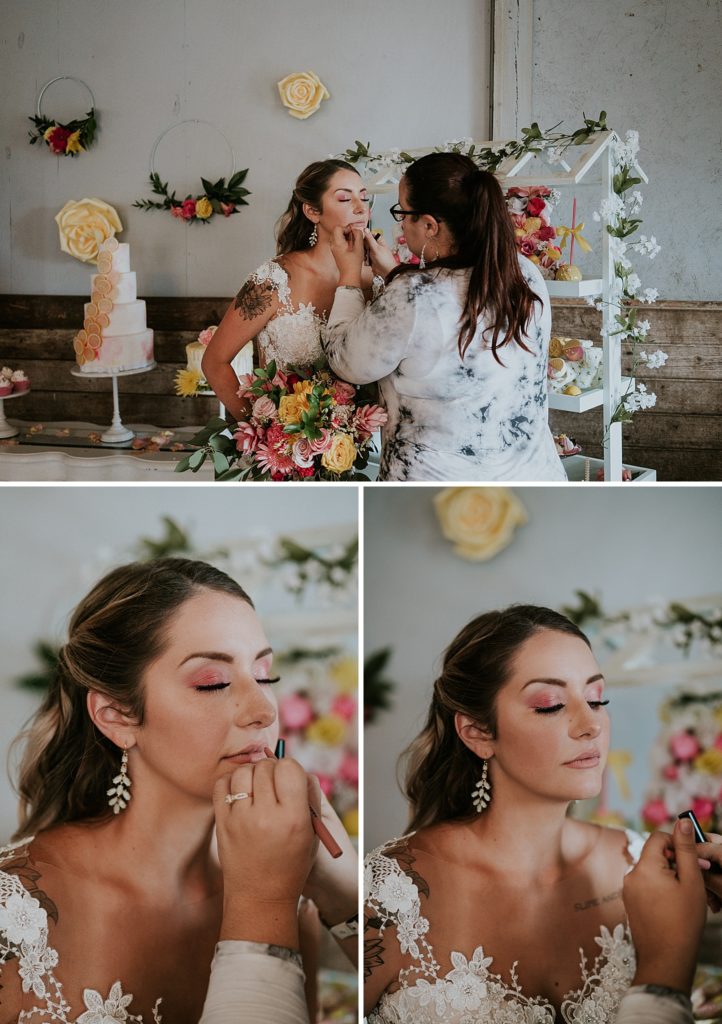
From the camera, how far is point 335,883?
1468 mm

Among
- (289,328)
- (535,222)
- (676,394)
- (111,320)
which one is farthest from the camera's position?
(676,394)

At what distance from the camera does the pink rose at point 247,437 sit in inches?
79.2

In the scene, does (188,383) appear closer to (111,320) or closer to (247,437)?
(111,320)

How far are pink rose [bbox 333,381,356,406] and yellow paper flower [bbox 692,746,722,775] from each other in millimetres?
971

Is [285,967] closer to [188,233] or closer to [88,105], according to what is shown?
[188,233]

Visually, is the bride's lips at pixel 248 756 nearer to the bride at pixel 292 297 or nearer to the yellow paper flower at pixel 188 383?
the bride at pixel 292 297

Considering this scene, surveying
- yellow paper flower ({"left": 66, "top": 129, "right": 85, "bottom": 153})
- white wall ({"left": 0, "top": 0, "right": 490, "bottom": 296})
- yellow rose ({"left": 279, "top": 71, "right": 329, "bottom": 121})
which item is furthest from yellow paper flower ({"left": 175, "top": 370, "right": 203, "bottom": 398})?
yellow paper flower ({"left": 66, "top": 129, "right": 85, "bottom": 153})

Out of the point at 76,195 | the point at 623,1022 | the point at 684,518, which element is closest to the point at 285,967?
the point at 623,1022

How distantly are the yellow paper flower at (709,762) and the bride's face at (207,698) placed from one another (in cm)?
66

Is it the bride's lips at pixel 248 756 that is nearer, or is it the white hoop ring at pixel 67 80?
the bride's lips at pixel 248 756

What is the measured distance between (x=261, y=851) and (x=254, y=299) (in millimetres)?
1341

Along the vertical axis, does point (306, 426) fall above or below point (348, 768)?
above

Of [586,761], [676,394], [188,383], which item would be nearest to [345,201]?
[586,761]

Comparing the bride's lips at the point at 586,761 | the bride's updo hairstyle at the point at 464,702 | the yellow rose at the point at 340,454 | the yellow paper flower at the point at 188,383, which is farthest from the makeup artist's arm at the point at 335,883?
the yellow paper flower at the point at 188,383
